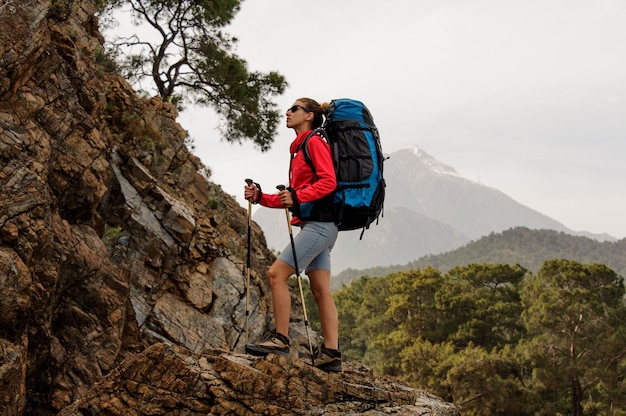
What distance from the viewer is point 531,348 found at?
34.6 metres

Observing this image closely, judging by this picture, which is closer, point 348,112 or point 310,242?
point 310,242

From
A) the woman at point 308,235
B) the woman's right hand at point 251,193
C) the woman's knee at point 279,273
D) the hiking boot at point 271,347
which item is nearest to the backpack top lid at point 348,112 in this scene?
the woman at point 308,235

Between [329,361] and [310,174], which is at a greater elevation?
[310,174]

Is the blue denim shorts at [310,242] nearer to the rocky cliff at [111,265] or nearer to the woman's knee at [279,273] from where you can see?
the woman's knee at [279,273]

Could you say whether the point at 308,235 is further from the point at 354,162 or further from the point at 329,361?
the point at 329,361

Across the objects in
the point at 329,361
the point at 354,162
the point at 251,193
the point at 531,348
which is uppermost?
the point at 531,348

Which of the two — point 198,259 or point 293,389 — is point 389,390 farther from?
point 198,259

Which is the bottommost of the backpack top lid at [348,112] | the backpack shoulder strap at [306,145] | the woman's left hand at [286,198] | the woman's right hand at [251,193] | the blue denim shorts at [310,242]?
the blue denim shorts at [310,242]

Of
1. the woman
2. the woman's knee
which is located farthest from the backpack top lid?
the woman's knee

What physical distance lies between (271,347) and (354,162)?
1992 millimetres

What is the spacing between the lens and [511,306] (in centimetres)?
4312

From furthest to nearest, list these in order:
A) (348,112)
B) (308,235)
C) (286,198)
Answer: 1. (348,112)
2. (308,235)
3. (286,198)

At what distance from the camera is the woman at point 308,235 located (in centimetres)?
551

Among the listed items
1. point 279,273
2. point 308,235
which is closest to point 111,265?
point 279,273
